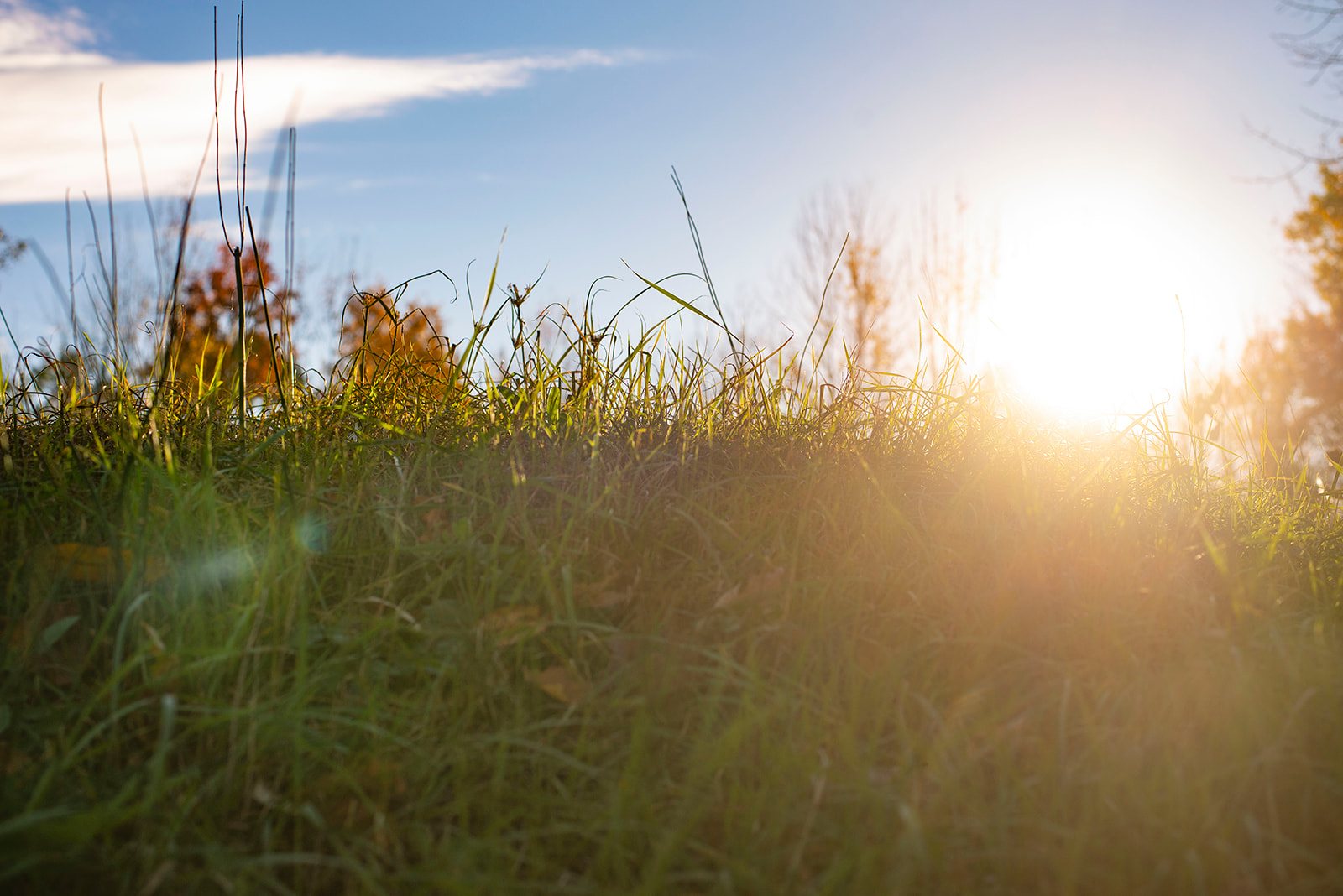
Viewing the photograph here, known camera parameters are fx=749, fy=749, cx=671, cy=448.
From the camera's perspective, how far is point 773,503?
2.10 metres

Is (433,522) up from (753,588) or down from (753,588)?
up

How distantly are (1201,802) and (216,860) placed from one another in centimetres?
161

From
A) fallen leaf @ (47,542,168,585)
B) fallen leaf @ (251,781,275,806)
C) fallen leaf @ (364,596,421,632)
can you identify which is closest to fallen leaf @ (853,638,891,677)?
fallen leaf @ (364,596,421,632)

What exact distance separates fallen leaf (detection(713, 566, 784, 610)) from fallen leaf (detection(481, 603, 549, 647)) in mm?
421

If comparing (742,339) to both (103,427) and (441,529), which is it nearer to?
(441,529)

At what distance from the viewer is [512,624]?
1.59m

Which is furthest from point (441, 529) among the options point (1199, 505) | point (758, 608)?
point (1199, 505)

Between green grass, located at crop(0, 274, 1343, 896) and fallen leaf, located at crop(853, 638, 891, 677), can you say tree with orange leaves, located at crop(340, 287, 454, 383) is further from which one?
fallen leaf, located at crop(853, 638, 891, 677)

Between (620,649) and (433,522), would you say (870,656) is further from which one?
(433,522)

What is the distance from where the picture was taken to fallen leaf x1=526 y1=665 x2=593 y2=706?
149 centimetres

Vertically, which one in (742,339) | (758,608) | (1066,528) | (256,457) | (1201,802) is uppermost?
(742,339)

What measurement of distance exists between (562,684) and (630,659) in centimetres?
17

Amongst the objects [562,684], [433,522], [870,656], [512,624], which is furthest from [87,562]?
[870,656]

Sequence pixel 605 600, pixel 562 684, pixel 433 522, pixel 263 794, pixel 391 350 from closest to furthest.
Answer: pixel 263 794 < pixel 562 684 < pixel 605 600 < pixel 433 522 < pixel 391 350
